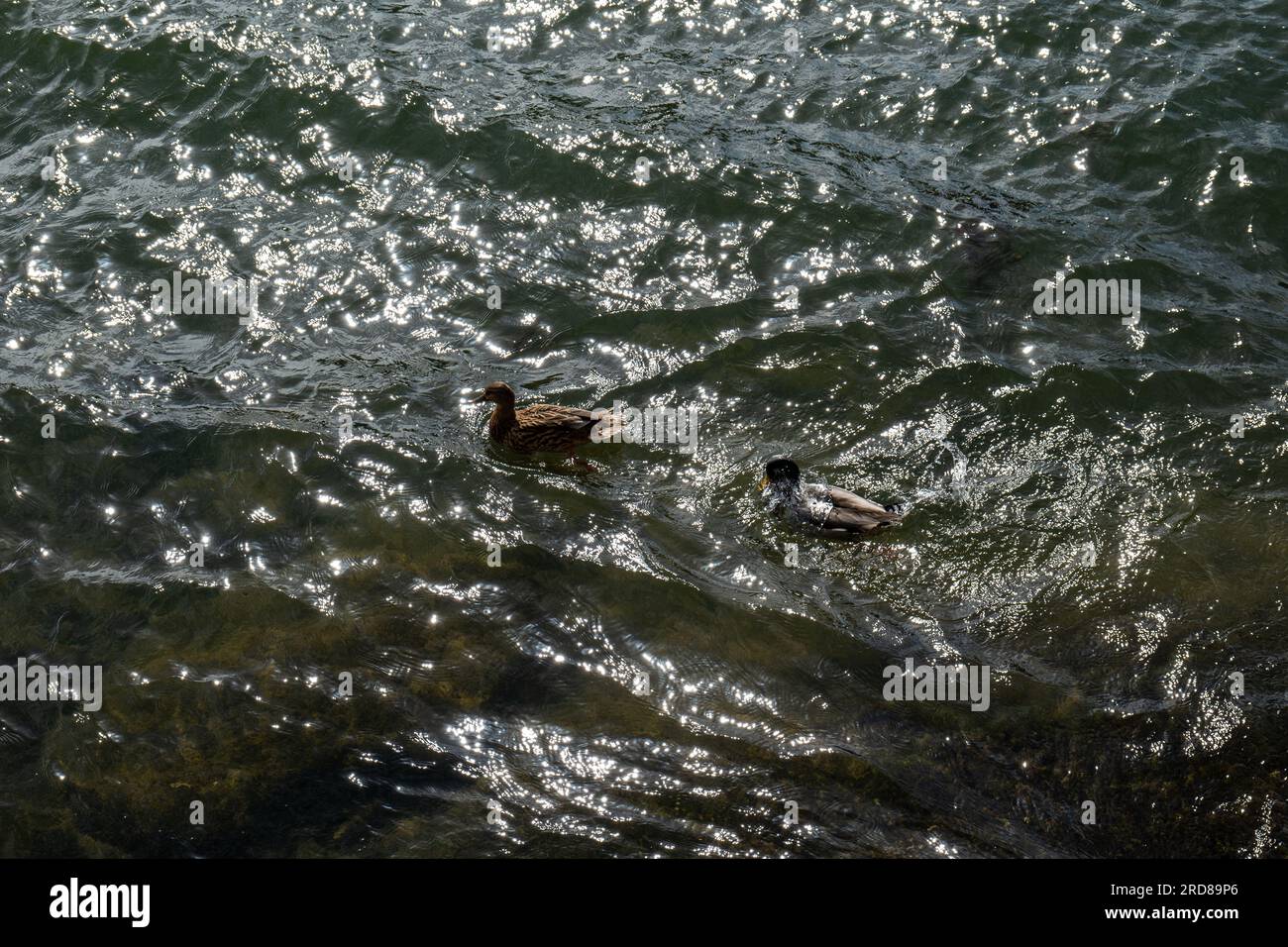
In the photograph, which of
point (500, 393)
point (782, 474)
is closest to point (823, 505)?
point (782, 474)

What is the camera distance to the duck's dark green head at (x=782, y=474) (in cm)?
915

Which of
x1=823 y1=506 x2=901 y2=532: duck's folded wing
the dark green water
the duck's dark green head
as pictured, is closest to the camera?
the dark green water

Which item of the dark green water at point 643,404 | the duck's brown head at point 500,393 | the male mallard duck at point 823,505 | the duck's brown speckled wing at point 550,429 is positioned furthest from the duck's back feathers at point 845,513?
the duck's brown head at point 500,393

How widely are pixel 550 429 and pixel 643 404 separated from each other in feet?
3.85

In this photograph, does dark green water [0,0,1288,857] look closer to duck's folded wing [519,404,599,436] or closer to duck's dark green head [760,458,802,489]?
duck's dark green head [760,458,802,489]

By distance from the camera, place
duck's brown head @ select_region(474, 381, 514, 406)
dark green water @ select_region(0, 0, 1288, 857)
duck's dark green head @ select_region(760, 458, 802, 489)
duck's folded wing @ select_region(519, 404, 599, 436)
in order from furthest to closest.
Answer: duck's brown head @ select_region(474, 381, 514, 406), duck's folded wing @ select_region(519, 404, 599, 436), duck's dark green head @ select_region(760, 458, 802, 489), dark green water @ select_region(0, 0, 1288, 857)

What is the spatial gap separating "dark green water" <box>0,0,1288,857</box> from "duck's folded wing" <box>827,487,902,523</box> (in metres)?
0.26

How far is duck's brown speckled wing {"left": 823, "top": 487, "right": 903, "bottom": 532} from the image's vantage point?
8828 mm

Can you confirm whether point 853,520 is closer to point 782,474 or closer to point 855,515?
point 855,515

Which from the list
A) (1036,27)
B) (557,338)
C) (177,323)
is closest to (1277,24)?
(1036,27)

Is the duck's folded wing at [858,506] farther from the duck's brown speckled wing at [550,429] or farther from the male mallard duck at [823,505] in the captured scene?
the duck's brown speckled wing at [550,429]

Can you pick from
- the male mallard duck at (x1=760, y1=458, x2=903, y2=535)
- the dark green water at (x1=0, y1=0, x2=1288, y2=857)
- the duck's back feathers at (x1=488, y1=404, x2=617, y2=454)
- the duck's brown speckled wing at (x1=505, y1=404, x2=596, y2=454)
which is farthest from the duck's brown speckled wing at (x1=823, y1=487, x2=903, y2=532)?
the duck's brown speckled wing at (x1=505, y1=404, x2=596, y2=454)
